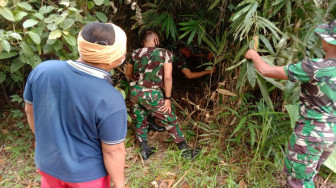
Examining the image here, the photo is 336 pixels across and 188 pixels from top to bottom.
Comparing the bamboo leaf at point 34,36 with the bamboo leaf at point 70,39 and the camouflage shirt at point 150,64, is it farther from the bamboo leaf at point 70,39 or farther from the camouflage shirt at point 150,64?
the camouflage shirt at point 150,64

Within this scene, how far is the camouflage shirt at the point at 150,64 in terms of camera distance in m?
2.44

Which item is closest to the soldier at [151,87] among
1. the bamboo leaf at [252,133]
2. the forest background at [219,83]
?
the forest background at [219,83]

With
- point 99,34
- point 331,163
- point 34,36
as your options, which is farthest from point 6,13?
point 331,163

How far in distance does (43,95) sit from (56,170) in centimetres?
39

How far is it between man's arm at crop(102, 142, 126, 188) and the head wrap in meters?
0.41

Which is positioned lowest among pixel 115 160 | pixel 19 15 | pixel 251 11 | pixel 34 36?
pixel 115 160

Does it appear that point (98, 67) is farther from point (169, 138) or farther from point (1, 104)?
point (1, 104)

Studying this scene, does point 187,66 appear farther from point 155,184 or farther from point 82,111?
point 82,111

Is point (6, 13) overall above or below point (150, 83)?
above

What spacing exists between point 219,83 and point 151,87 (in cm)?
73

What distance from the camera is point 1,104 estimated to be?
11.3 ft

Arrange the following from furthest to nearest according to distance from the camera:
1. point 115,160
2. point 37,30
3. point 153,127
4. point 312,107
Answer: point 153,127, point 37,30, point 312,107, point 115,160

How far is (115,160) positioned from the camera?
4.09ft

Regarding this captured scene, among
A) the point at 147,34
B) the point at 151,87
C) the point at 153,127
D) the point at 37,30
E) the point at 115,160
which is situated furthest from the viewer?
the point at 153,127
